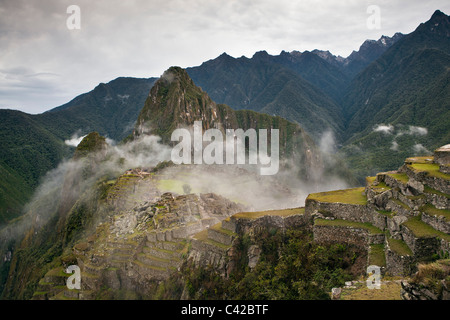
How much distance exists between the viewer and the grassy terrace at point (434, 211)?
1301 centimetres

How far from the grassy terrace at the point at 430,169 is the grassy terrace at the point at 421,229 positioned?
245cm

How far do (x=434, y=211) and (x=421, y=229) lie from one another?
1266 mm

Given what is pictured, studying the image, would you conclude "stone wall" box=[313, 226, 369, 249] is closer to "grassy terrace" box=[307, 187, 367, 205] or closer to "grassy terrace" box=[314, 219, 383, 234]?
"grassy terrace" box=[314, 219, 383, 234]

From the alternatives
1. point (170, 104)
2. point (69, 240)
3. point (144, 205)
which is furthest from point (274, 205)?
point (170, 104)

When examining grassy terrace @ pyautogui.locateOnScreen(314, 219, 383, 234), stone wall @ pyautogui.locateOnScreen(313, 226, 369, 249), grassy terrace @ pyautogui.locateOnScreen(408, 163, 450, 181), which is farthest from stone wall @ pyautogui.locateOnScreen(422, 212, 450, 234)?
stone wall @ pyautogui.locateOnScreen(313, 226, 369, 249)

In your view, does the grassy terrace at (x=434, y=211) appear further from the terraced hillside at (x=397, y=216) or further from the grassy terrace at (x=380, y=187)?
the grassy terrace at (x=380, y=187)

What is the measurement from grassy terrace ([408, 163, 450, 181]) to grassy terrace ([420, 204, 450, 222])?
150 cm

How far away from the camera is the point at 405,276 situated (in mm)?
12422

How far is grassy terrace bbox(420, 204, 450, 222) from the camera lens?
13008 millimetres

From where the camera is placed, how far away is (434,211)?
44.9 feet

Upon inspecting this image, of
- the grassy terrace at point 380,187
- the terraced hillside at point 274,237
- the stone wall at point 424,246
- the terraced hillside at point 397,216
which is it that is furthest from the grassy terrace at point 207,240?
the stone wall at point 424,246

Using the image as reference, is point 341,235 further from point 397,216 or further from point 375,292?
point 375,292

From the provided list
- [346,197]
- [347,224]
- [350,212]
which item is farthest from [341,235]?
[346,197]

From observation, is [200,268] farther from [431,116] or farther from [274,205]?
[431,116]
